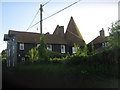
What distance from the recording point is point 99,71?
779cm

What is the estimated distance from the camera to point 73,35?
36750mm

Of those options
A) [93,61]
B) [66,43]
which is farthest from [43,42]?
[66,43]

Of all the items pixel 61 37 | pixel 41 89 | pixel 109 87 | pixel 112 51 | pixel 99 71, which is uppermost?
pixel 61 37

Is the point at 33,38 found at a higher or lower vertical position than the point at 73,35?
lower

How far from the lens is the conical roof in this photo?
36094 millimetres

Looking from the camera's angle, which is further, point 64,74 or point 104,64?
point 64,74

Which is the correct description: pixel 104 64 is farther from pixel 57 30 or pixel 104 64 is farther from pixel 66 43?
pixel 57 30

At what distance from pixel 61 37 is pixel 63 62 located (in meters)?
24.2

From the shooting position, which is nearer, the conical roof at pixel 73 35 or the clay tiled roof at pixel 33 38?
the clay tiled roof at pixel 33 38

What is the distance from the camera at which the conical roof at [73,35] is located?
36.1m

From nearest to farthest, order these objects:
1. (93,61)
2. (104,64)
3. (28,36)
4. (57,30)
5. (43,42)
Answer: (104,64)
(93,61)
(43,42)
(28,36)
(57,30)

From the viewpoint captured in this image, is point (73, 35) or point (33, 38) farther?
point (73, 35)

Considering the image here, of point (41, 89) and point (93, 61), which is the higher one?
point (93, 61)

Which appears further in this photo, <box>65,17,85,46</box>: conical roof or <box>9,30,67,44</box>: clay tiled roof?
<box>65,17,85,46</box>: conical roof
